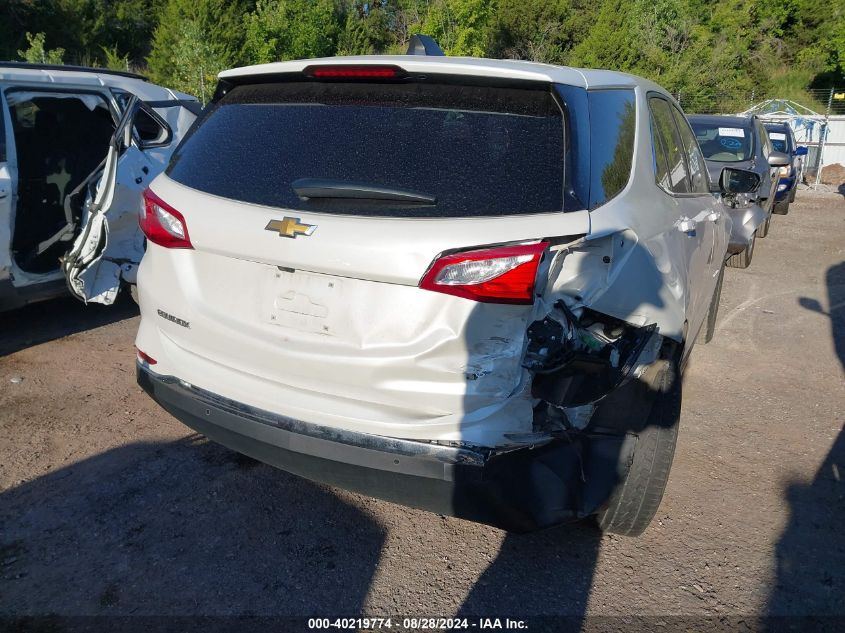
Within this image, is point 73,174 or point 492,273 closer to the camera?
point 492,273

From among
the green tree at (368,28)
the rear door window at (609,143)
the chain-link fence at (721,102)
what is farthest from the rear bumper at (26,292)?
the green tree at (368,28)

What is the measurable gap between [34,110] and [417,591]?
17.0ft

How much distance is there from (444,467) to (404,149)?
1.09 meters

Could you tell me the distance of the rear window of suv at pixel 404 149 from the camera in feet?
7.66

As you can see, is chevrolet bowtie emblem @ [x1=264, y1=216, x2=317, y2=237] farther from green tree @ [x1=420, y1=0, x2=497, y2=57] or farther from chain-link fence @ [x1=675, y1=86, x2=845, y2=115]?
chain-link fence @ [x1=675, y1=86, x2=845, y2=115]

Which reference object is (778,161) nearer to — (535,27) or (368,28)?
(535,27)

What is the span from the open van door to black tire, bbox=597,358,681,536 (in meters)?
3.97

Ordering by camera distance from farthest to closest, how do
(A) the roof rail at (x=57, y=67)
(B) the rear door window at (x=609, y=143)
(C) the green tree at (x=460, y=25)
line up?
(C) the green tree at (x=460, y=25), (A) the roof rail at (x=57, y=67), (B) the rear door window at (x=609, y=143)

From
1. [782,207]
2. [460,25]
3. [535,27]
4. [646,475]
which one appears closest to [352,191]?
[646,475]

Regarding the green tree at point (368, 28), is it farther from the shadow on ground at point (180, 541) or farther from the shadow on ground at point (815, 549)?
the shadow on ground at point (815, 549)

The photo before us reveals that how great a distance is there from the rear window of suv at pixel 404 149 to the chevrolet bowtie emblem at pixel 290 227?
0.08 metres

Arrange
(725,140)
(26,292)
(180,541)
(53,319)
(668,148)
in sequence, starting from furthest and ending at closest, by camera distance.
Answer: (725,140) → (53,319) → (26,292) → (668,148) → (180,541)

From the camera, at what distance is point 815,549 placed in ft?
10.1

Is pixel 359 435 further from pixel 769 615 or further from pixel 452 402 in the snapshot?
pixel 769 615
